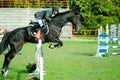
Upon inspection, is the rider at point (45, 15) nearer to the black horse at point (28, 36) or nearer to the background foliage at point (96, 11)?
the black horse at point (28, 36)

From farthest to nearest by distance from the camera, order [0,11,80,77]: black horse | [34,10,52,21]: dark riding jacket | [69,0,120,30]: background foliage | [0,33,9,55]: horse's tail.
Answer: [69,0,120,30]: background foliage
[34,10,52,21]: dark riding jacket
[0,33,9,55]: horse's tail
[0,11,80,77]: black horse

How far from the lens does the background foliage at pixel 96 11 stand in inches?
1431

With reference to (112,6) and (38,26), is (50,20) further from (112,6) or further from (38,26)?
(112,6)

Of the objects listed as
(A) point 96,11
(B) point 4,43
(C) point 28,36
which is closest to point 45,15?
(C) point 28,36

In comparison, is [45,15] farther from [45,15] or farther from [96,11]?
[96,11]

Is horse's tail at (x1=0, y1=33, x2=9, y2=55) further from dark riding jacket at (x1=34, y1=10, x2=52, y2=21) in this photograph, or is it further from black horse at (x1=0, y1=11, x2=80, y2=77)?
dark riding jacket at (x1=34, y1=10, x2=52, y2=21)

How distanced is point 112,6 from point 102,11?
1.13 meters

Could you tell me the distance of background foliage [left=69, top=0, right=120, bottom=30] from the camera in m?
36.3

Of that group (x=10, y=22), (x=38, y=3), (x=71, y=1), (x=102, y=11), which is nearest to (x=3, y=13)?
(x=10, y=22)

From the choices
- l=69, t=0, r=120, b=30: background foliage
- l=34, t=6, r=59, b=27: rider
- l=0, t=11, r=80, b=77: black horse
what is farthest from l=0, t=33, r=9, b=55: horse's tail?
l=69, t=0, r=120, b=30: background foliage

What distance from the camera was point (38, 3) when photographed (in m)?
35.6

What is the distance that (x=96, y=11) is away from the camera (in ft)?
121

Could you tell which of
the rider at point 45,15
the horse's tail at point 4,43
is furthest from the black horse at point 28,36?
the rider at point 45,15

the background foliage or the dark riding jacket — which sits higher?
the dark riding jacket
